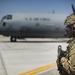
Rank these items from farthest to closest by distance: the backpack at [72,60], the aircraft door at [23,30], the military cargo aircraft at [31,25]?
1. the aircraft door at [23,30]
2. the military cargo aircraft at [31,25]
3. the backpack at [72,60]

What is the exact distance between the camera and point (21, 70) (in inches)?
393

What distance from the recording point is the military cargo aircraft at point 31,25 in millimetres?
25422

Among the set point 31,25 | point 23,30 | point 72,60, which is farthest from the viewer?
point 31,25

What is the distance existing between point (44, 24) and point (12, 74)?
1711cm

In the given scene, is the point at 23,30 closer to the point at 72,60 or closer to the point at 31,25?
the point at 31,25

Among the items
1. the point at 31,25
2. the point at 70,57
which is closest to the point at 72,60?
→ the point at 70,57

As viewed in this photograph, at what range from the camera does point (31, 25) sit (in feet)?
84.7

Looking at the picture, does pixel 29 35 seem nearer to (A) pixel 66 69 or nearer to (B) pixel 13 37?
(B) pixel 13 37

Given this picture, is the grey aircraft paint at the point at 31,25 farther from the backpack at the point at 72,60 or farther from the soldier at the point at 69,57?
the backpack at the point at 72,60

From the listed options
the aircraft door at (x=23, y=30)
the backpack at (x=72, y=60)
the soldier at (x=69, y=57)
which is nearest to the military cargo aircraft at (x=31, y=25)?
the aircraft door at (x=23, y=30)

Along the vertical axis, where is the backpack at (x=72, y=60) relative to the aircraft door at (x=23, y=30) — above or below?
above

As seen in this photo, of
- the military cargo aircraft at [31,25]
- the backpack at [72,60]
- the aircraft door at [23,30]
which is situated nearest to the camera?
the backpack at [72,60]

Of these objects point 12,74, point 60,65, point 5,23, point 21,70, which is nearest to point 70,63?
point 60,65

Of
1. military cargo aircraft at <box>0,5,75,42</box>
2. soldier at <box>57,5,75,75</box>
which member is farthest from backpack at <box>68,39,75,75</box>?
military cargo aircraft at <box>0,5,75,42</box>
